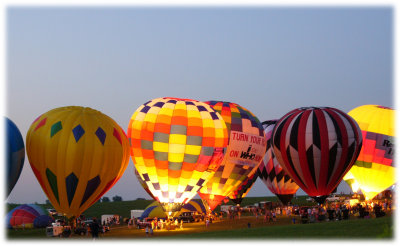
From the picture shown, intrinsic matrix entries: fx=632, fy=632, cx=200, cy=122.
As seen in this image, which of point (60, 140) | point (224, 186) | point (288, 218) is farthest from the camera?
point (224, 186)

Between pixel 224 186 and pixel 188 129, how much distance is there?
8399mm

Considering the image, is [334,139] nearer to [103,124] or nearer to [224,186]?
[224,186]

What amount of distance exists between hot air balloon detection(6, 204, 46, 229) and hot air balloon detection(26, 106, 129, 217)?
9.63 metres

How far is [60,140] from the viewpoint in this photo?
31.5 m

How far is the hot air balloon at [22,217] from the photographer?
40.6 m

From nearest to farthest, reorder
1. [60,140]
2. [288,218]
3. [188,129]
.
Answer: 1. [60,140]
2. [188,129]
3. [288,218]

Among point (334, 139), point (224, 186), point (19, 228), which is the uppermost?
point (334, 139)

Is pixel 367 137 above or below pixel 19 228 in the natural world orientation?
above

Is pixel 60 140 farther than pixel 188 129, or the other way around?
pixel 188 129

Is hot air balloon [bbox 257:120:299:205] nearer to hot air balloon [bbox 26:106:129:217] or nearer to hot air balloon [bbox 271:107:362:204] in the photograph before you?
hot air balloon [bbox 271:107:362:204]

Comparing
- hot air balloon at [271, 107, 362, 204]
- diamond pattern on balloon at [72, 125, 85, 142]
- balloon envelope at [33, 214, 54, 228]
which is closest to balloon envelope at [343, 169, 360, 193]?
hot air balloon at [271, 107, 362, 204]

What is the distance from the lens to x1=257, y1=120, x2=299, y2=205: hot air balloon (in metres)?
50.6

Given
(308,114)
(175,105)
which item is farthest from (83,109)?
(308,114)

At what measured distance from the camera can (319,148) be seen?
38812mm
